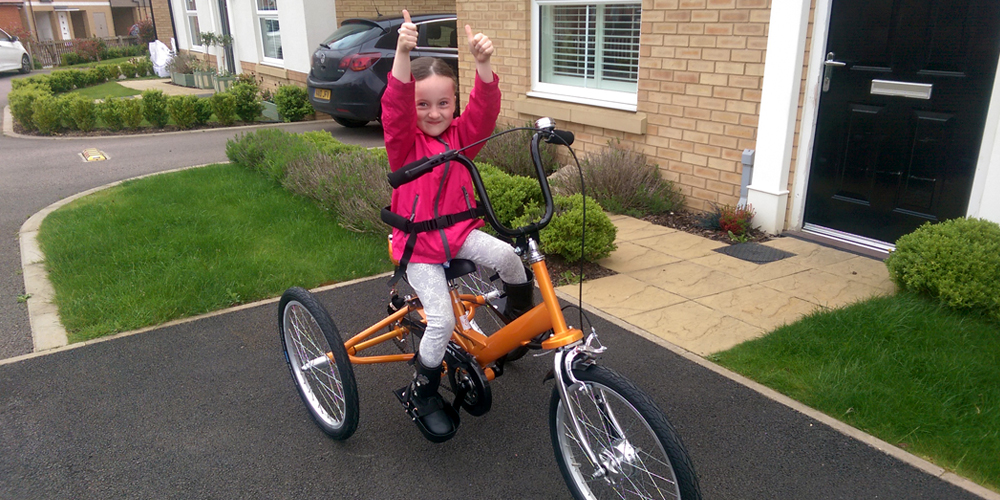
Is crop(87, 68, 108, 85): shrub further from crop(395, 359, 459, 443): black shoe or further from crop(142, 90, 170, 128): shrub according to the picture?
crop(395, 359, 459, 443): black shoe

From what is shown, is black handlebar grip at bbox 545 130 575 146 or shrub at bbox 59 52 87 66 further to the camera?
shrub at bbox 59 52 87 66

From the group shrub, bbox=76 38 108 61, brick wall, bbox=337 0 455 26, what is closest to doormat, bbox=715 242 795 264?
brick wall, bbox=337 0 455 26

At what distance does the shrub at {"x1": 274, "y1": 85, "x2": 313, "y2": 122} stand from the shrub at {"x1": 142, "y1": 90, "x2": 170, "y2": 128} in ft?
6.71

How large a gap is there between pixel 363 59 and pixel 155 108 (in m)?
4.62

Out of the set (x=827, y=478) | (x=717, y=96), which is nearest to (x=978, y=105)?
(x=717, y=96)

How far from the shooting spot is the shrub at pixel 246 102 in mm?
13523

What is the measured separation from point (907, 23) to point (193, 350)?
5287 mm

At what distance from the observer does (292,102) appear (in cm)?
1381

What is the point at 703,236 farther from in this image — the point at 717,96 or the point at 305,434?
the point at 305,434

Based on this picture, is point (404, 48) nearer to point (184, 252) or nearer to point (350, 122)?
point (184, 252)

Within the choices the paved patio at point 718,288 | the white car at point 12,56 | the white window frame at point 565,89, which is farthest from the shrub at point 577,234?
the white car at point 12,56

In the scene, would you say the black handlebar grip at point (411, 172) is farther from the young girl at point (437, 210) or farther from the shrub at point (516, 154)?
the shrub at point (516, 154)

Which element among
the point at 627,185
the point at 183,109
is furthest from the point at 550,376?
the point at 183,109

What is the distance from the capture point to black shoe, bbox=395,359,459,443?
9.77ft
